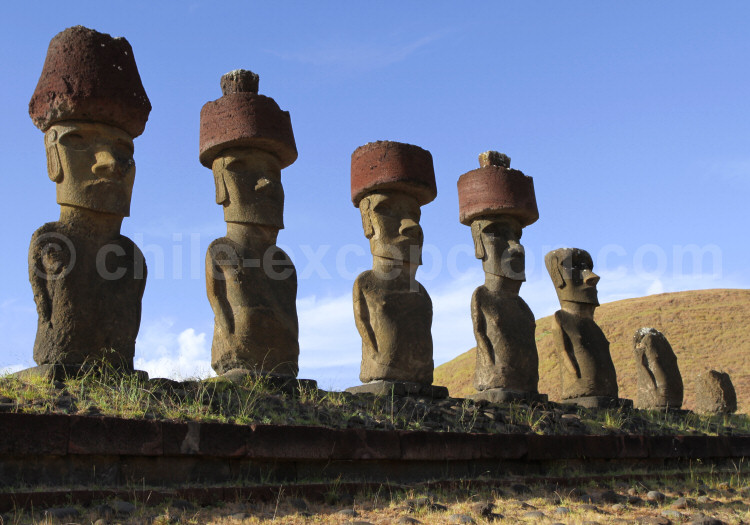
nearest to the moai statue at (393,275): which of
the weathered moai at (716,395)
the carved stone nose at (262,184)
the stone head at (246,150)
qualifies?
the stone head at (246,150)

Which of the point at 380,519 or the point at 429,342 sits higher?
the point at 429,342

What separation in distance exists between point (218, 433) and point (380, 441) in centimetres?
146

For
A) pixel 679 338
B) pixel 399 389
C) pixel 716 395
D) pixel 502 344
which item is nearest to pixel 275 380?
pixel 399 389

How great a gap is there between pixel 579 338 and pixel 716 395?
Answer: 4348 millimetres

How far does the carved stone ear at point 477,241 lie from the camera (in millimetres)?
11234

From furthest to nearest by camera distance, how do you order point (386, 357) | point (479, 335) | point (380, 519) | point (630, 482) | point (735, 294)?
point (735, 294) < point (479, 335) < point (386, 357) < point (630, 482) < point (380, 519)

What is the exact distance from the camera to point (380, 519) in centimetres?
565

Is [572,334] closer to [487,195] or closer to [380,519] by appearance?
[487,195]

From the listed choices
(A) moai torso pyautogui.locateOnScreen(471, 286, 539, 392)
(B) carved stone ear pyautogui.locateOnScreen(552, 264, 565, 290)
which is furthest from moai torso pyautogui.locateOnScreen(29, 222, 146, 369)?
(B) carved stone ear pyautogui.locateOnScreen(552, 264, 565, 290)

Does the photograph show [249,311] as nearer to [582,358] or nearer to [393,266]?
[393,266]

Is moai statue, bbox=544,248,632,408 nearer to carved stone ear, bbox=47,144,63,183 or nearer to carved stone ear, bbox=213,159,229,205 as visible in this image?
carved stone ear, bbox=213,159,229,205

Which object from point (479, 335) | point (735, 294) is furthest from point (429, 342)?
point (735, 294)

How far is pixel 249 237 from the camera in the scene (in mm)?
8523

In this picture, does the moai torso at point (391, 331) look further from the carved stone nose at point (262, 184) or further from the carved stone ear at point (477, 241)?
the carved stone ear at point (477, 241)
